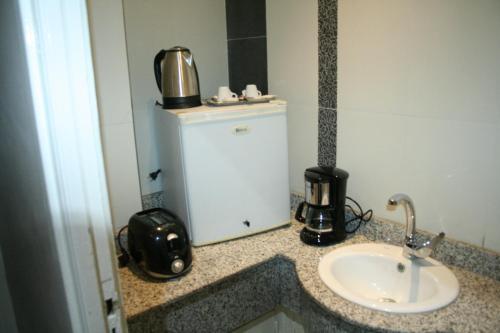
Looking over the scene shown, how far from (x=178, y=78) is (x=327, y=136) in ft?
2.09

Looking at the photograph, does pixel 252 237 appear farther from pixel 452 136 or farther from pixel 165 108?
pixel 452 136

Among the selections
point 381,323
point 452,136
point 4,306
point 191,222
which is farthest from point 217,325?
point 452,136

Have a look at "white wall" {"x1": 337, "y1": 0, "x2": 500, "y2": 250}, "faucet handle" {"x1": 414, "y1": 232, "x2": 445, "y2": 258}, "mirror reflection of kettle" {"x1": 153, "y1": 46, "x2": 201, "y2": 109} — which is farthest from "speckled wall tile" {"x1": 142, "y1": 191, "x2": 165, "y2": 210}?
"faucet handle" {"x1": 414, "y1": 232, "x2": 445, "y2": 258}

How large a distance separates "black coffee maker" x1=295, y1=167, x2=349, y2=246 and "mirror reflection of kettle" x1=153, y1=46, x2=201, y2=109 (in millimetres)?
540

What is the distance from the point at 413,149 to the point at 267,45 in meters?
0.83

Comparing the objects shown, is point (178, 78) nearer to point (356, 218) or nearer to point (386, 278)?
point (356, 218)

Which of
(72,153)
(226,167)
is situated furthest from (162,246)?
(72,153)

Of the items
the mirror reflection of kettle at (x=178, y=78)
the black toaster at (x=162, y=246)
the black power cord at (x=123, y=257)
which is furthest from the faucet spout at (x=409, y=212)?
the black power cord at (x=123, y=257)

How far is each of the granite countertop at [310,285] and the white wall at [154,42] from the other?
0.49 metres

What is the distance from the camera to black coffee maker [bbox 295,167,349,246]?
1.49 metres

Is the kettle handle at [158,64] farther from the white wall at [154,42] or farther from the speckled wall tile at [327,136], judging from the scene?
the speckled wall tile at [327,136]

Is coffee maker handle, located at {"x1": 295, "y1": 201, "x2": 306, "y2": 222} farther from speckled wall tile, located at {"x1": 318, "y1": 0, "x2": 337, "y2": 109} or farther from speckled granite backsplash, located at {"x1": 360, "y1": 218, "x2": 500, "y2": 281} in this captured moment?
speckled wall tile, located at {"x1": 318, "y1": 0, "x2": 337, "y2": 109}

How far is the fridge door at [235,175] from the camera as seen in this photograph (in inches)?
57.4

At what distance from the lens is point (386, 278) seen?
139 centimetres
